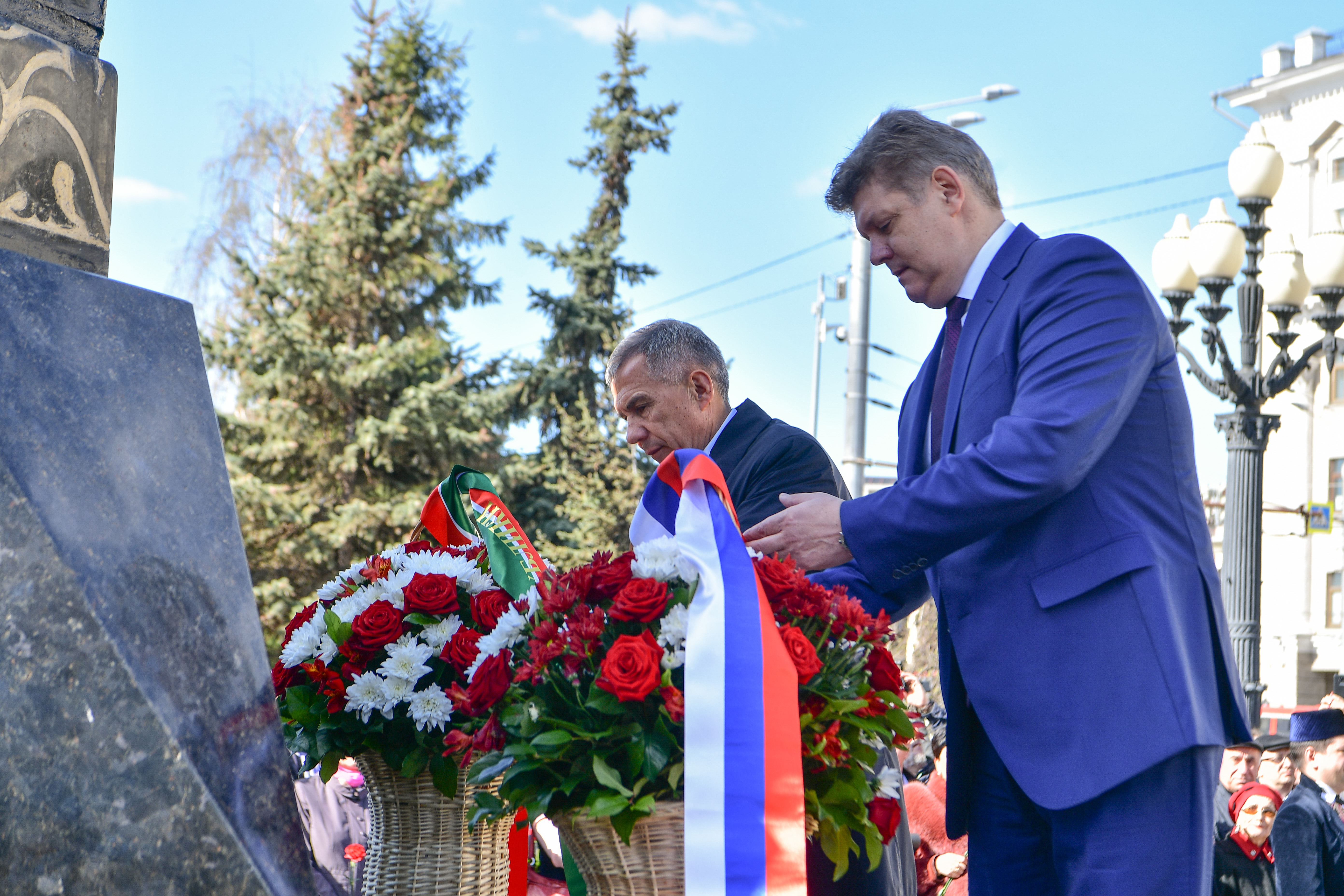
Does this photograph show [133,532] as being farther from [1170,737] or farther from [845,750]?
[1170,737]

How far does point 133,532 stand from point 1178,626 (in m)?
1.60

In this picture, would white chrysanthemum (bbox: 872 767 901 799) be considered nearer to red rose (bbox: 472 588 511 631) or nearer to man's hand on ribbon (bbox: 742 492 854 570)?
man's hand on ribbon (bbox: 742 492 854 570)

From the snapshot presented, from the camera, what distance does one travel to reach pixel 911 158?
241 cm

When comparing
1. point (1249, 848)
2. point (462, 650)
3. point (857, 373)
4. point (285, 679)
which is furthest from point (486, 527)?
point (857, 373)

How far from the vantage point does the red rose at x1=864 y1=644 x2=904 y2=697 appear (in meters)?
1.92

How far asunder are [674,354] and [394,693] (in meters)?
1.49

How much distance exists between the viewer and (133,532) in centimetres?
169

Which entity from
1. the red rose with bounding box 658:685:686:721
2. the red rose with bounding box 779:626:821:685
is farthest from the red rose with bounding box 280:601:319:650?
the red rose with bounding box 779:626:821:685

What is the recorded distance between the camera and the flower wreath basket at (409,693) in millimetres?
2186

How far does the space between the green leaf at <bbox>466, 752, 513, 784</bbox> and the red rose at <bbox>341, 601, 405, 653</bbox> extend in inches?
18.3

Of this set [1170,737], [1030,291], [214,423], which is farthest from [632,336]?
[1170,737]

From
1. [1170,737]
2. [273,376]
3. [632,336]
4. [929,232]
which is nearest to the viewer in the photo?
[1170,737]

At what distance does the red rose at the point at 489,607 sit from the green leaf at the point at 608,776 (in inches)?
21.0

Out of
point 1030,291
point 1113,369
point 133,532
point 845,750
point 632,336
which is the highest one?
point 632,336
